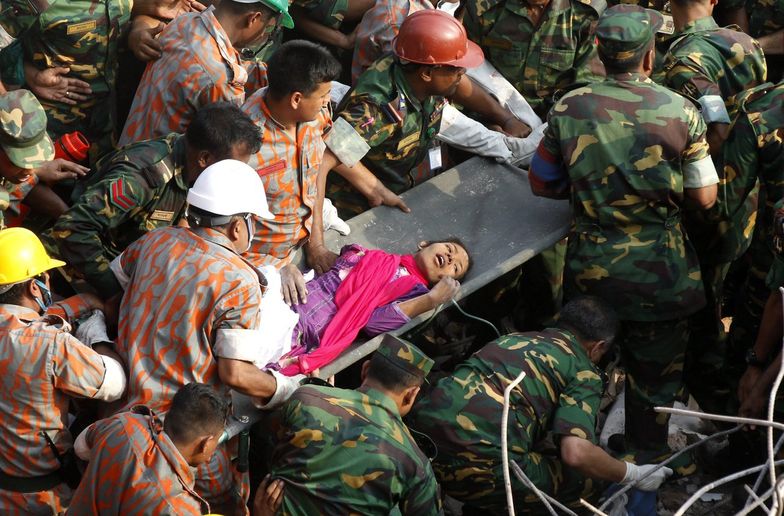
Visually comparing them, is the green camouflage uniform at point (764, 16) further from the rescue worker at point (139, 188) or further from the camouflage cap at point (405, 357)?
the camouflage cap at point (405, 357)

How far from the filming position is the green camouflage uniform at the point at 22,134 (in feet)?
16.0

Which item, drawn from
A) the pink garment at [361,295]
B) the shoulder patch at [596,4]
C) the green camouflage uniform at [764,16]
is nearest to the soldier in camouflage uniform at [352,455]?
the pink garment at [361,295]

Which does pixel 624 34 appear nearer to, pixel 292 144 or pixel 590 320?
pixel 590 320

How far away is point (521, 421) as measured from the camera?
16.0 feet

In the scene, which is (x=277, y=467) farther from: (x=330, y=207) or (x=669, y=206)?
(x=669, y=206)

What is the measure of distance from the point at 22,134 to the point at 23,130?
0.02m

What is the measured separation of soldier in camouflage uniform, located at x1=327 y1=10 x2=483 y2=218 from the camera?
19.0 ft

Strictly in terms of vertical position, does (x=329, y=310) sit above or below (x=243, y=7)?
below

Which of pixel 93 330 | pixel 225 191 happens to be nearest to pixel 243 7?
pixel 225 191

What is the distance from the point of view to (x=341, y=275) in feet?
18.3

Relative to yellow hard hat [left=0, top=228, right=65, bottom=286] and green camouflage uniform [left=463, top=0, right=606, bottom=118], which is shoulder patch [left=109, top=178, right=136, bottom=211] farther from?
green camouflage uniform [left=463, top=0, right=606, bottom=118]

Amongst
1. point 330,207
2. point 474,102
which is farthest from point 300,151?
point 474,102

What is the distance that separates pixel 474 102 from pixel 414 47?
3.18 ft

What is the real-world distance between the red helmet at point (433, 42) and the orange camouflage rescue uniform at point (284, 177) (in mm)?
573
